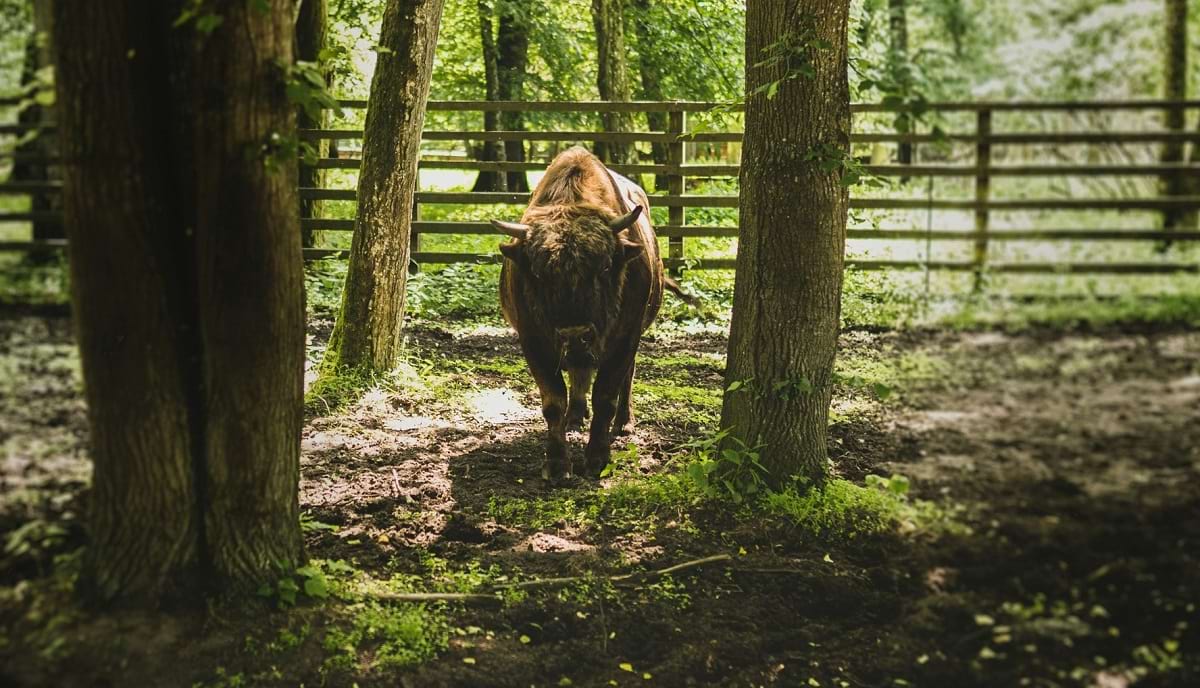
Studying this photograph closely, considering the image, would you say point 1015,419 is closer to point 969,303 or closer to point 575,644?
point 969,303

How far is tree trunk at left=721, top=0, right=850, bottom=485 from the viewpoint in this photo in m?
4.66

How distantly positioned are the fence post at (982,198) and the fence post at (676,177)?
25.6 ft

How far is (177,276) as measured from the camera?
327 cm

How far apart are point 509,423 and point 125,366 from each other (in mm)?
3817

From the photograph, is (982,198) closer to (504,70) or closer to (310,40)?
(310,40)

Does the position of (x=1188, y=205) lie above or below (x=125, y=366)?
above

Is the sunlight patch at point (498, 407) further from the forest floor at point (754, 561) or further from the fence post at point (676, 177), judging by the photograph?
the fence post at point (676, 177)

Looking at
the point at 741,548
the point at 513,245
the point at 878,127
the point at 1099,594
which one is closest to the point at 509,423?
the point at 513,245

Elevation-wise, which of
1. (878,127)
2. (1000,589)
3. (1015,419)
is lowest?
(1000,589)

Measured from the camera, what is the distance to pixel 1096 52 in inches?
130

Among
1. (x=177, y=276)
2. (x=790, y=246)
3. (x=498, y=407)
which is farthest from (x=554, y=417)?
(x=177, y=276)

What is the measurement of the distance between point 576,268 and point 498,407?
2.01 m

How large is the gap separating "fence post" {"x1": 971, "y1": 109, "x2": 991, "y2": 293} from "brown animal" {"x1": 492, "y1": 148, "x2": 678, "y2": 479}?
244cm

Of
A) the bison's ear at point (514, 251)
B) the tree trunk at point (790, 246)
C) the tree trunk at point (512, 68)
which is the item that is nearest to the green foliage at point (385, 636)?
the tree trunk at point (790, 246)
